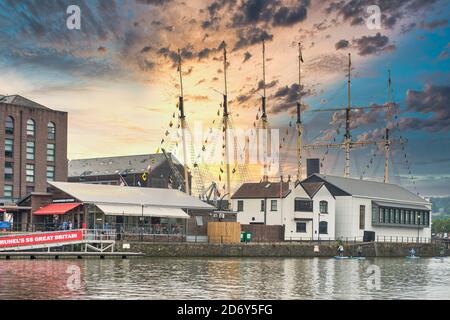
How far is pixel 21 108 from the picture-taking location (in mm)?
121938

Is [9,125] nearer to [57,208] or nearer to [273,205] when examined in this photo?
[57,208]

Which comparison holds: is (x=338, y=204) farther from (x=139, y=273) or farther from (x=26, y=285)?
(x=26, y=285)

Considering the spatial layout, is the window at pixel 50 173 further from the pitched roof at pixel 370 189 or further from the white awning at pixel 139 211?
the pitched roof at pixel 370 189

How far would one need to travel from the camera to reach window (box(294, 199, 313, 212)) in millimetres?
111250

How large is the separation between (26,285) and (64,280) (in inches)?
164

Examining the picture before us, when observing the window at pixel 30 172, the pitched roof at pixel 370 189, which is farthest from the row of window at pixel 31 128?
the pitched roof at pixel 370 189

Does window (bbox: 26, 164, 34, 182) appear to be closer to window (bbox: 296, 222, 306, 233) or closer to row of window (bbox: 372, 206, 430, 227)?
window (bbox: 296, 222, 306, 233)

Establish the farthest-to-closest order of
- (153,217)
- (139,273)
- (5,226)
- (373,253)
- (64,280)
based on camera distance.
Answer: (373,253) → (153,217) → (5,226) → (139,273) → (64,280)

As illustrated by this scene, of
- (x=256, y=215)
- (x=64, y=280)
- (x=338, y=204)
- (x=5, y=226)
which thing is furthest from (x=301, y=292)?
(x=338, y=204)

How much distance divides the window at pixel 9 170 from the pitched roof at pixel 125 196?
27.9 meters

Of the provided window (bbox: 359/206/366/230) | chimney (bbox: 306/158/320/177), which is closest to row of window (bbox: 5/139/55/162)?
chimney (bbox: 306/158/320/177)

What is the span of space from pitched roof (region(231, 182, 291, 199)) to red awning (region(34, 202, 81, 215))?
32793 millimetres

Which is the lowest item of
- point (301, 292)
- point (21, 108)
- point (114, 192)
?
point (301, 292)

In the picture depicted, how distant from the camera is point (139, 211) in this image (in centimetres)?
9150
